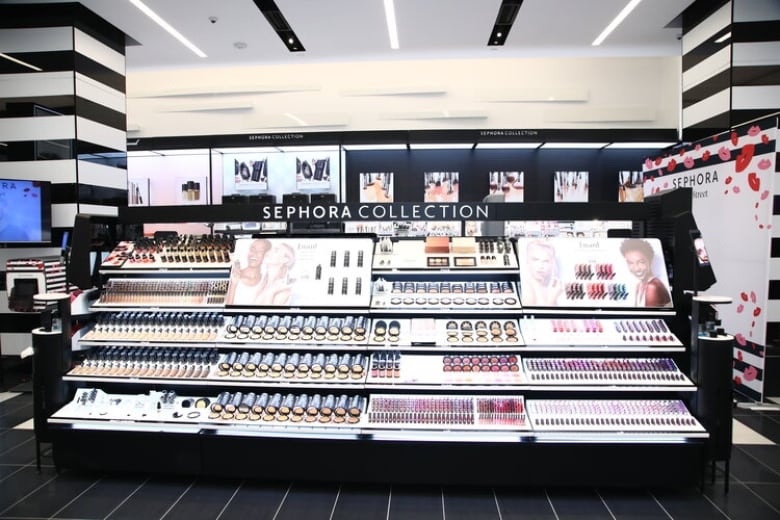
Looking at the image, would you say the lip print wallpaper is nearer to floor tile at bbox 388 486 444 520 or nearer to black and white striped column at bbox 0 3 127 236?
floor tile at bbox 388 486 444 520

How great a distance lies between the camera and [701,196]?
5211 millimetres

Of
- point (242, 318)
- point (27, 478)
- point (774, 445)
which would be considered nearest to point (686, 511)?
point (774, 445)

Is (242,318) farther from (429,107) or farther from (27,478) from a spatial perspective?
(429,107)

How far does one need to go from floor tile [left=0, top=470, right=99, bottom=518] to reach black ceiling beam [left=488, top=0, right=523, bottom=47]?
234 inches

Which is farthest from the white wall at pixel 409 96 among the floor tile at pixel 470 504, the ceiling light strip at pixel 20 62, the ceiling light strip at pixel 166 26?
the floor tile at pixel 470 504

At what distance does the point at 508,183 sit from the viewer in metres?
7.23

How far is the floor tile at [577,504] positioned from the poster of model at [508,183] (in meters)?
5.10

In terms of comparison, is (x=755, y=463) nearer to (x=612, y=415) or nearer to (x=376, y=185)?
(x=612, y=415)

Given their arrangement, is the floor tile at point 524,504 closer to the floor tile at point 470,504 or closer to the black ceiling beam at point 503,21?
the floor tile at point 470,504

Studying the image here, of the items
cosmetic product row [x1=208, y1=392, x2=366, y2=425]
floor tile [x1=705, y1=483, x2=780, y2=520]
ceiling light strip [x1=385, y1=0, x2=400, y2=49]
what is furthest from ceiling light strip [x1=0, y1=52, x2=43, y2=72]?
floor tile [x1=705, y1=483, x2=780, y2=520]

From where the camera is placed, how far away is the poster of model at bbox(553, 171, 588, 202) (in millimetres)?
7129

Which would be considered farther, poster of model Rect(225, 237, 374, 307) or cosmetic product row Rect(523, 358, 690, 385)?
poster of model Rect(225, 237, 374, 307)

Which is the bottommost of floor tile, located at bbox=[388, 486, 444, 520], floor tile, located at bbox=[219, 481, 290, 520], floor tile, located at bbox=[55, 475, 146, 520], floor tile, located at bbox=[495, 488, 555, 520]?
floor tile, located at bbox=[55, 475, 146, 520]

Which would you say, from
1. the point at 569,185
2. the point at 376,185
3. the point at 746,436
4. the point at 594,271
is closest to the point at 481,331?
the point at 594,271
